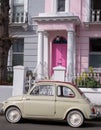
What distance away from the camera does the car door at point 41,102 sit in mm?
14094

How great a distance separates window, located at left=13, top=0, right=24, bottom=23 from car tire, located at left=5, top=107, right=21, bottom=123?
40.6 ft

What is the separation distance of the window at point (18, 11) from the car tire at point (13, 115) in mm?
12367

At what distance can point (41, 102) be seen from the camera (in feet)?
46.5

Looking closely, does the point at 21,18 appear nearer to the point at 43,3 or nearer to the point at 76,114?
the point at 43,3

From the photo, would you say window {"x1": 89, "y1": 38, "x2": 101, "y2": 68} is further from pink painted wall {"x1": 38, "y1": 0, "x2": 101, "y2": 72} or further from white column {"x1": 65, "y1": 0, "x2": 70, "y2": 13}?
white column {"x1": 65, "y1": 0, "x2": 70, "y2": 13}

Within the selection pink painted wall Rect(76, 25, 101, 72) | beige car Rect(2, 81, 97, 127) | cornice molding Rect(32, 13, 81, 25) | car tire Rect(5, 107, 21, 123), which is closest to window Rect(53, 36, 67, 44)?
pink painted wall Rect(76, 25, 101, 72)

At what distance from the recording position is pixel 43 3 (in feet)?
84.6

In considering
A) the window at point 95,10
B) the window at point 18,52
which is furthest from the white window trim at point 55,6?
the window at point 18,52

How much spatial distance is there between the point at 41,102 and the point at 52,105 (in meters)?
0.38

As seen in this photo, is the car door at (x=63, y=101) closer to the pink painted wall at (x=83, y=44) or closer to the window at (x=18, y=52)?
the pink painted wall at (x=83, y=44)

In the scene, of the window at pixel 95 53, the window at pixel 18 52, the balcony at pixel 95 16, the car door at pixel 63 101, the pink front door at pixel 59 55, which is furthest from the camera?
the window at pixel 18 52

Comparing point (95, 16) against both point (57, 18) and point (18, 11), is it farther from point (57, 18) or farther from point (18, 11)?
point (18, 11)

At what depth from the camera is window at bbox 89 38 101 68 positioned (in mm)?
25422

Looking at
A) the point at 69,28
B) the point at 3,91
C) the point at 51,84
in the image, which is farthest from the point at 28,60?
the point at 51,84
